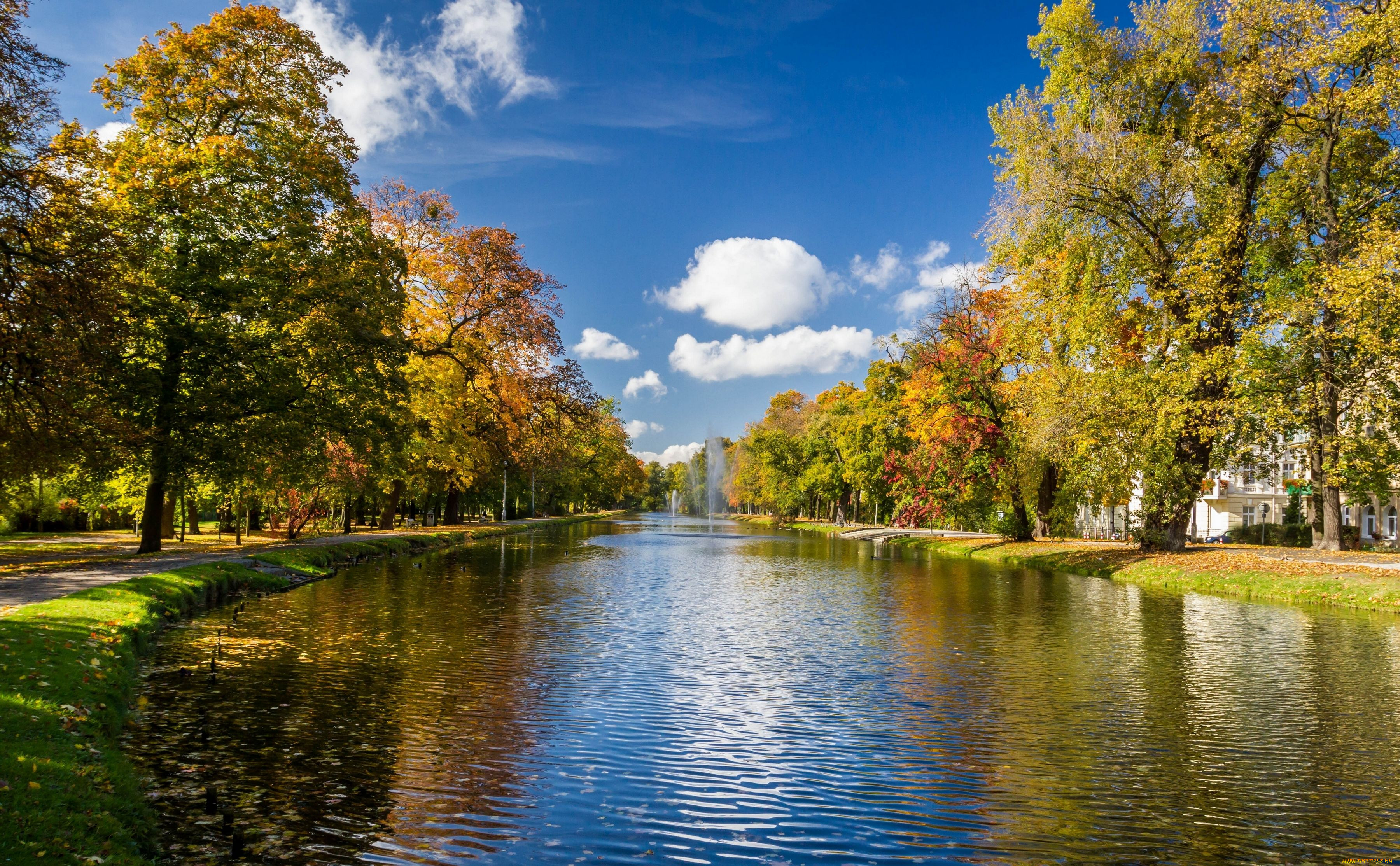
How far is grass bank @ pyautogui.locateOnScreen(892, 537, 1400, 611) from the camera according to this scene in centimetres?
2006

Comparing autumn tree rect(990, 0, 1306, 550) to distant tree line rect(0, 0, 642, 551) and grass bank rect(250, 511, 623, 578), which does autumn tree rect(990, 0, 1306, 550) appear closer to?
distant tree line rect(0, 0, 642, 551)

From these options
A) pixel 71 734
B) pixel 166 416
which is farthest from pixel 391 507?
pixel 71 734

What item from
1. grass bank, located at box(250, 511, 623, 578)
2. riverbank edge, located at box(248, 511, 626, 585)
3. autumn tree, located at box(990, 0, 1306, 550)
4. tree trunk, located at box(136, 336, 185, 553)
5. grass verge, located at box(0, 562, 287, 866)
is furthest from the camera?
autumn tree, located at box(990, 0, 1306, 550)

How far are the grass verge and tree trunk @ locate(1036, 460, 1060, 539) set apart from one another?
3608 cm

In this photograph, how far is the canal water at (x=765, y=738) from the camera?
20.0ft

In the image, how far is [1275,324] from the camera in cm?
2453

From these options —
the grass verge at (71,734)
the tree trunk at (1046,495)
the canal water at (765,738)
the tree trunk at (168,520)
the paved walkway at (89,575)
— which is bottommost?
the canal water at (765,738)

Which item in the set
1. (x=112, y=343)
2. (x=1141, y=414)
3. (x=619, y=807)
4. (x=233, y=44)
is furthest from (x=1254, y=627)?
(x=233, y=44)

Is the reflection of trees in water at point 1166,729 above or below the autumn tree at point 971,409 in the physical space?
below

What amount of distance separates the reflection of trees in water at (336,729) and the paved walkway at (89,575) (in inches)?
82.7

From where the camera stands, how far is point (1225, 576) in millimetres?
23859

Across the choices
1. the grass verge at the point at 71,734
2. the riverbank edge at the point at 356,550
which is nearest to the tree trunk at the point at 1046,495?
the riverbank edge at the point at 356,550

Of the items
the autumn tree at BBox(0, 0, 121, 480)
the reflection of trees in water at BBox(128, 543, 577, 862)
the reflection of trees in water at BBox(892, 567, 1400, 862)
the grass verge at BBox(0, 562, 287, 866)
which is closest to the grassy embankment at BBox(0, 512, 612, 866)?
the grass verge at BBox(0, 562, 287, 866)

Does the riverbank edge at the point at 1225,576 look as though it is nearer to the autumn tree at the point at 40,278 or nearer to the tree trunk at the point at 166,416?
the autumn tree at the point at 40,278
